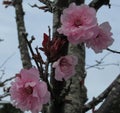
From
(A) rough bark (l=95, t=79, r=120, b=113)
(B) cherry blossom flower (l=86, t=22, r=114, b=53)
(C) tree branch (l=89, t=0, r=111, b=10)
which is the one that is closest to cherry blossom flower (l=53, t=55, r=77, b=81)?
(B) cherry blossom flower (l=86, t=22, r=114, b=53)

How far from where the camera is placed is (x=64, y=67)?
1878mm

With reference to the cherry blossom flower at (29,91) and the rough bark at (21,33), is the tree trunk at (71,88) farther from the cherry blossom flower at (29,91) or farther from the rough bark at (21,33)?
the rough bark at (21,33)

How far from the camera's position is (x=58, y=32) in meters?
1.85

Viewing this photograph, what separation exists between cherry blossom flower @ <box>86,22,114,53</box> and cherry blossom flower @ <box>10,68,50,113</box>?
0.95ft

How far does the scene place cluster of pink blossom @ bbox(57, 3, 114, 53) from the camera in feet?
5.85

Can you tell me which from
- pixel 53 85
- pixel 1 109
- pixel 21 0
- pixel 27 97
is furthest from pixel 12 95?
pixel 1 109

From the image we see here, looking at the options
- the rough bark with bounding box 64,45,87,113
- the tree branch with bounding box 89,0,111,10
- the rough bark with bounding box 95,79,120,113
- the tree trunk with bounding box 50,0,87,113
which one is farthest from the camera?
the tree branch with bounding box 89,0,111,10

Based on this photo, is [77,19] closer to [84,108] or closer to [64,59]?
[64,59]

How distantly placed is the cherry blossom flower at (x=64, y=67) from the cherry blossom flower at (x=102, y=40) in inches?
4.3

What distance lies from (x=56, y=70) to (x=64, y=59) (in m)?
0.06

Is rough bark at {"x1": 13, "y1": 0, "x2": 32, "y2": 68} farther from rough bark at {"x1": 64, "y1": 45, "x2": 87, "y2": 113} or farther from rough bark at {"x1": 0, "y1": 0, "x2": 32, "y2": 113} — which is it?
rough bark at {"x1": 64, "y1": 45, "x2": 87, "y2": 113}

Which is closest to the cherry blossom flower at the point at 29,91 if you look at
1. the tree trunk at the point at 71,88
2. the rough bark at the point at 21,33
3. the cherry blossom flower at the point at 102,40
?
the tree trunk at the point at 71,88

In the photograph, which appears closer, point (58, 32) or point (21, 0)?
point (58, 32)

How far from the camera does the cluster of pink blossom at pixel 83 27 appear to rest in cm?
178
